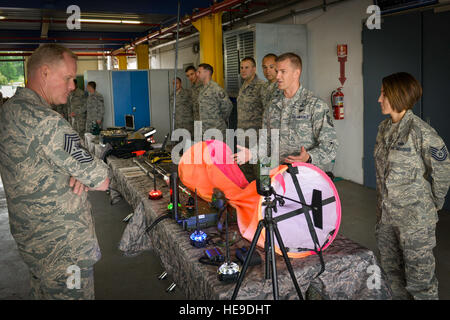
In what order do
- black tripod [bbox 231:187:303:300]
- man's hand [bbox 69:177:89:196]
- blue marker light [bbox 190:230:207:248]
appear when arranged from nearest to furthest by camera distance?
black tripod [bbox 231:187:303:300]
man's hand [bbox 69:177:89:196]
blue marker light [bbox 190:230:207:248]

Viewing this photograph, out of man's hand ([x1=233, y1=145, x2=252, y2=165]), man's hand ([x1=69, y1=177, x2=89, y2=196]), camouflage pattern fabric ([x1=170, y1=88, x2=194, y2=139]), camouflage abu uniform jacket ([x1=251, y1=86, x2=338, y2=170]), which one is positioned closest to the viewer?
man's hand ([x1=69, y1=177, x2=89, y2=196])

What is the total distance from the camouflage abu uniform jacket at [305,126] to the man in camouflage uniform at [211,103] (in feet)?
8.91

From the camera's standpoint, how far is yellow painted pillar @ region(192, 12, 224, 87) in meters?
6.69

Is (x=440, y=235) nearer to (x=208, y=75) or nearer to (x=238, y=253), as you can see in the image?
(x=238, y=253)

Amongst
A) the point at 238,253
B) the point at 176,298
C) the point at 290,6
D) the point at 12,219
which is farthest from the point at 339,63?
the point at 12,219

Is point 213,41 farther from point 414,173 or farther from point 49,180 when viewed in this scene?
point 49,180

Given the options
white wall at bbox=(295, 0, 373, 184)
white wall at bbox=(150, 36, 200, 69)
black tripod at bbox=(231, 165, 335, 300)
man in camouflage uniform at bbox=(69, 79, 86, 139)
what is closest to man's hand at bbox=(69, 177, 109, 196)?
black tripod at bbox=(231, 165, 335, 300)

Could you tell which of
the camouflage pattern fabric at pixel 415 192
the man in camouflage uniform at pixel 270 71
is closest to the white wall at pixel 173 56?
the man in camouflage uniform at pixel 270 71

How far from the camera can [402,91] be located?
2133 millimetres

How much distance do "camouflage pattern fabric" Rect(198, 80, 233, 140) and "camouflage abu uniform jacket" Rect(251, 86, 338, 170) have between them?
8.89 ft

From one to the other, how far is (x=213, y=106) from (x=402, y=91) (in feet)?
11.3

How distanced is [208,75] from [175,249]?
3850 mm

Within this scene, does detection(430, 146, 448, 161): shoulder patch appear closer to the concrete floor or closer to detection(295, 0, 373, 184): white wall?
the concrete floor

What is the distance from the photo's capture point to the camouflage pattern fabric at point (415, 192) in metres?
2.09
